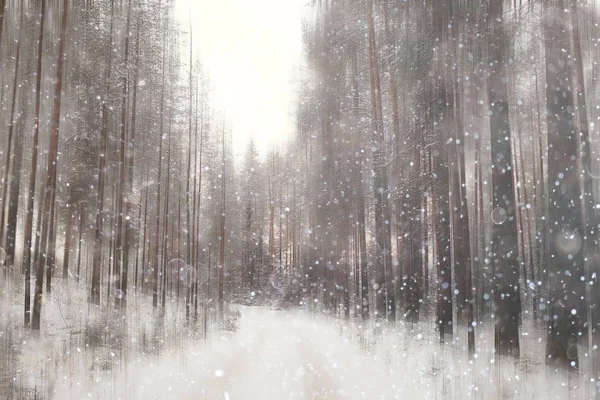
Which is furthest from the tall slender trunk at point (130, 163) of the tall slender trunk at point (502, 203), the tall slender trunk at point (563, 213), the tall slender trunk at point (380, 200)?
the tall slender trunk at point (563, 213)

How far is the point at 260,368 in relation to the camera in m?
3.67

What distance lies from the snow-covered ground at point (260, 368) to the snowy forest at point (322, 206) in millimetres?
20

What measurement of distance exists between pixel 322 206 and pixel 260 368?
1.88 metres

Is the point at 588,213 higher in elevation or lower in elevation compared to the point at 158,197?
lower

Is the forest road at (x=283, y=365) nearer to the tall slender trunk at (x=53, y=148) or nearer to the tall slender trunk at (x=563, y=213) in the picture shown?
the tall slender trunk at (x=563, y=213)

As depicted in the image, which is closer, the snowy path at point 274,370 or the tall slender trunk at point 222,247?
the snowy path at point 274,370

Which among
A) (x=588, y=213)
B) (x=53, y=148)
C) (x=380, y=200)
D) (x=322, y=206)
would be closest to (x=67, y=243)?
(x=53, y=148)

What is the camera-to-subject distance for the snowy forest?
3365 mm

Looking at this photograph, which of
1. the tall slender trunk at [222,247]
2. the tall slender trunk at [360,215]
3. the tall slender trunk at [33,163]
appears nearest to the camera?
the tall slender trunk at [33,163]

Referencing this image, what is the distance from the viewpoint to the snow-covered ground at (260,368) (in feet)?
10.7

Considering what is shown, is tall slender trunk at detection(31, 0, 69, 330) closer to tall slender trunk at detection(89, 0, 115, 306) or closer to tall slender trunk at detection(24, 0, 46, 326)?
tall slender trunk at detection(24, 0, 46, 326)

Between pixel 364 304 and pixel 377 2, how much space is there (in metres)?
3.33

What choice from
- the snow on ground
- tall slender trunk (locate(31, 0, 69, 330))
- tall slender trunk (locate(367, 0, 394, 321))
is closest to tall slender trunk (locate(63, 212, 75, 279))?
tall slender trunk (locate(31, 0, 69, 330))

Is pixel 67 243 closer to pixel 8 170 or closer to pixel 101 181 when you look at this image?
pixel 101 181
